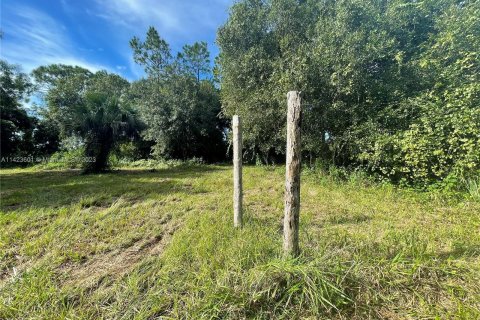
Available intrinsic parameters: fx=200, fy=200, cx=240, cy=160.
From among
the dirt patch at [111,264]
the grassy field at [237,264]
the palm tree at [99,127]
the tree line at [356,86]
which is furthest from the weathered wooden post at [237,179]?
the palm tree at [99,127]

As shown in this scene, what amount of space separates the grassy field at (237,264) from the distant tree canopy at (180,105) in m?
8.12

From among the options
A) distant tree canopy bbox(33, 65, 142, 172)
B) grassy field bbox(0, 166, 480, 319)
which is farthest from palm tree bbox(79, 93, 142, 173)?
grassy field bbox(0, 166, 480, 319)

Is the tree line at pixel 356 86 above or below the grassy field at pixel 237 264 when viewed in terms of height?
above

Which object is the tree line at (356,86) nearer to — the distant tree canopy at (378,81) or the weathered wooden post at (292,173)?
the distant tree canopy at (378,81)

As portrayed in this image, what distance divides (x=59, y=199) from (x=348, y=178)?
6308mm

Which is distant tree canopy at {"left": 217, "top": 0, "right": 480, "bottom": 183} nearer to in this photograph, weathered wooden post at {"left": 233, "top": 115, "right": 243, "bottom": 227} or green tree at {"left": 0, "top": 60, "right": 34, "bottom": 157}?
weathered wooden post at {"left": 233, "top": 115, "right": 243, "bottom": 227}

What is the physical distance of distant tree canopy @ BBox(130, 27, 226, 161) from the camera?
1078cm

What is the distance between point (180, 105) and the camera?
1070cm

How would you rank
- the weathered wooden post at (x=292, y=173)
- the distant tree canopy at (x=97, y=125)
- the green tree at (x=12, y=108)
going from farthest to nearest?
1. the green tree at (x=12, y=108)
2. the distant tree canopy at (x=97, y=125)
3. the weathered wooden post at (x=292, y=173)

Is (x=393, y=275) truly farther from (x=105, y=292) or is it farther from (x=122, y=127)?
(x=122, y=127)

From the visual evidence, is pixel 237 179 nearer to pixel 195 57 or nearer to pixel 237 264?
pixel 237 264

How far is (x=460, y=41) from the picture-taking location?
422cm

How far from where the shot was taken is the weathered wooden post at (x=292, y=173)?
165 cm

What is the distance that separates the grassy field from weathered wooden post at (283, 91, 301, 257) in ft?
0.52
